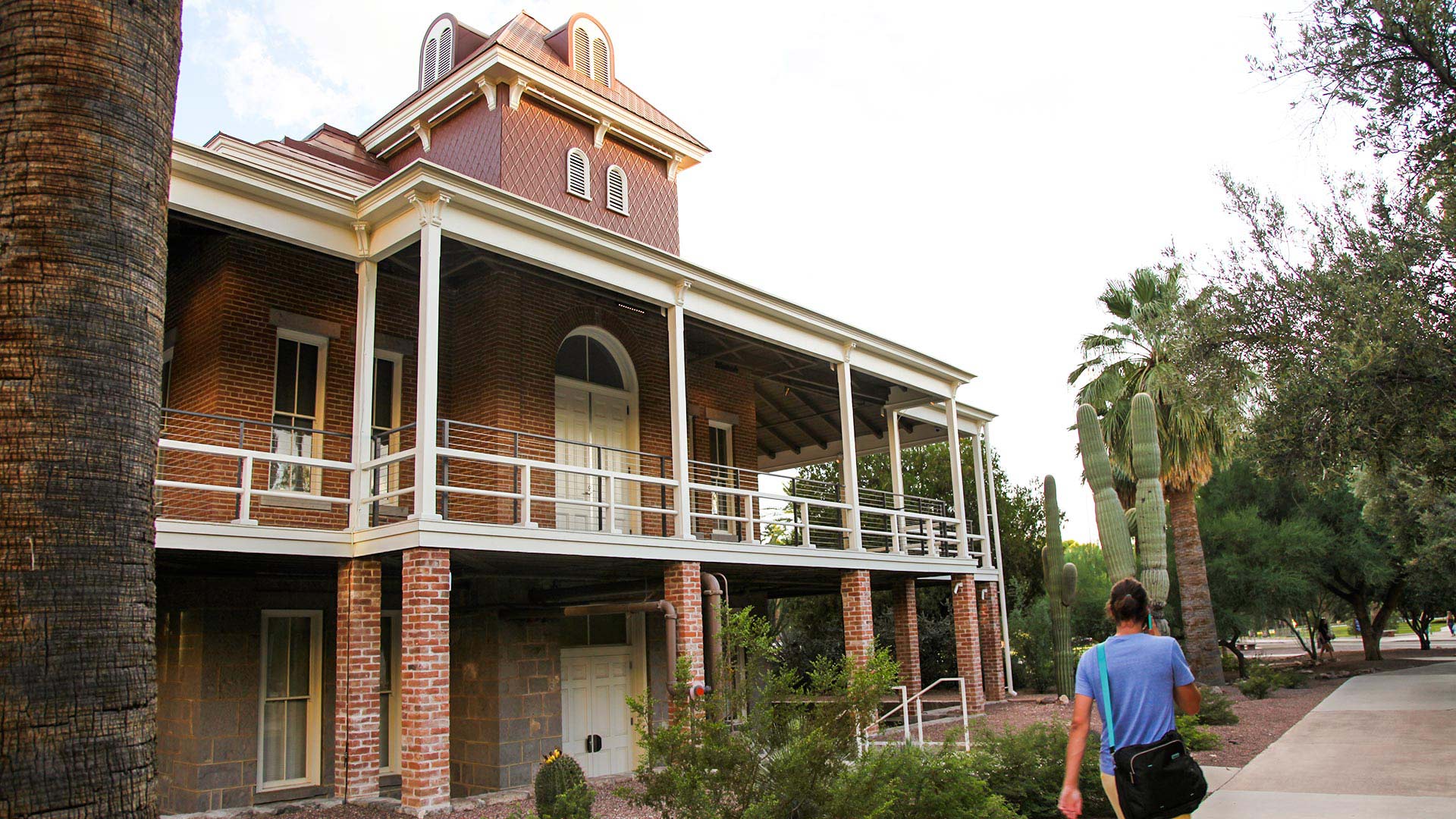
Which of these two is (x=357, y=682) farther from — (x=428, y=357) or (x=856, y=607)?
(x=856, y=607)

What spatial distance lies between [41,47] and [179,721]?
980 centimetres

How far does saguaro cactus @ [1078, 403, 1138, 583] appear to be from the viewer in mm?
18734

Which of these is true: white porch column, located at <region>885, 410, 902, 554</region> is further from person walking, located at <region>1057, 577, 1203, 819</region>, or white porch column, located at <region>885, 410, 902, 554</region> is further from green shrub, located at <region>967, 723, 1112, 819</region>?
person walking, located at <region>1057, 577, 1203, 819</region>

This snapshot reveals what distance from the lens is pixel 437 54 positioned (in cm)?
1867

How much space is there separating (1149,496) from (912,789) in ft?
A: 45.7

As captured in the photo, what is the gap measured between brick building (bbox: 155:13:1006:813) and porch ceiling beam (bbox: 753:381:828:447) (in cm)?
228

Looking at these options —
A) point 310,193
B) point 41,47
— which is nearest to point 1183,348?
point 310,193

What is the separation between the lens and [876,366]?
1797 centimetres

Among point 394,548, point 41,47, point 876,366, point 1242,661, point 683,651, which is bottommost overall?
point 1242,661

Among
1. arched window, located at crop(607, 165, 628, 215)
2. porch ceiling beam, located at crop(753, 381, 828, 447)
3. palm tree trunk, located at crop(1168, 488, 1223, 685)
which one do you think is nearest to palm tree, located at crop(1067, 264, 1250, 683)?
palm tree trunk, located at crop(1168, 488, 1223, 685)

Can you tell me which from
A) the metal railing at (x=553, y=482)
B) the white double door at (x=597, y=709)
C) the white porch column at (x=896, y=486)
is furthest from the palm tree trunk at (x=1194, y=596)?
the white double door at (x=597, y=709)

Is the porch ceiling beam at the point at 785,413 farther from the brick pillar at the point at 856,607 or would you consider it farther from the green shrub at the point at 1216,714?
the green shrub at the point at 1216,714

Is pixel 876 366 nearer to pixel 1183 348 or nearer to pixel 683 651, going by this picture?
pixel 1183 348

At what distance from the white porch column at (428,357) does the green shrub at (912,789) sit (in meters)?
5.30
